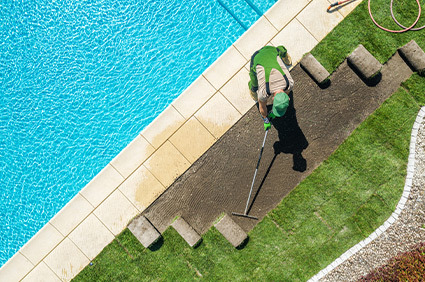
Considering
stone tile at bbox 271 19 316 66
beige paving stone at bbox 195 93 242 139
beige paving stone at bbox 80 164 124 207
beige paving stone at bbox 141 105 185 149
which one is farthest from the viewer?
beige paving stone at bbox 80 164 124 207

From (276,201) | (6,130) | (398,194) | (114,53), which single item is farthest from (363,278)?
(6,130)

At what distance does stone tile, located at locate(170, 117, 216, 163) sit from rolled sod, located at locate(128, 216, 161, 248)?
2329mm

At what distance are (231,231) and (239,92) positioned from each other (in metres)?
4.20

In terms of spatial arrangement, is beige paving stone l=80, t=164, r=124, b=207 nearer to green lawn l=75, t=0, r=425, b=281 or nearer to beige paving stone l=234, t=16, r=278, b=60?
green lawn l=75, t=0, r=425, b=281

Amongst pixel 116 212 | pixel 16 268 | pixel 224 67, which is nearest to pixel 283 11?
pixel 224 67

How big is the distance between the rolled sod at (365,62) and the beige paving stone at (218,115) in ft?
12.1

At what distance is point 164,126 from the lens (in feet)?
33.9

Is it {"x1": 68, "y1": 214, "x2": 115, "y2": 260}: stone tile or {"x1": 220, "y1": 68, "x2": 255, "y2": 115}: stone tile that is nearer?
{"x1": 220, "y1": 68, "x2": 255, "y2": 115}: stone tile

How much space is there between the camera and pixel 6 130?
36.2 ft

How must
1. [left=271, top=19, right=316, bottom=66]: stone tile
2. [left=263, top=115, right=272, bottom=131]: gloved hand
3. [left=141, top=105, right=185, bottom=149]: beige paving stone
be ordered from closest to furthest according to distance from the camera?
[left=263, top=115, right=272, bottom=131]: gloved hand < [left=271, top=19, right=316, bottom=66]: stone tile < [left=141, top=105, right=185, bottom=149]: beige paving stone

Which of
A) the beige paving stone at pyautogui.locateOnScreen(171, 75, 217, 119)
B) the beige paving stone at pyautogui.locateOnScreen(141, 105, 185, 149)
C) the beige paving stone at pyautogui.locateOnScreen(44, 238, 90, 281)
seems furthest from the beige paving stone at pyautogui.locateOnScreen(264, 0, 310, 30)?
the beige paving stone at pyautogui.locateOnScreen(44, 238, 90, 281)

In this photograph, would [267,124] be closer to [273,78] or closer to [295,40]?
[273,78]

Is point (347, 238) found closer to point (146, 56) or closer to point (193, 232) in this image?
point (193, 232)

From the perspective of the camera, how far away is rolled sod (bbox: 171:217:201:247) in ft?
32.2
